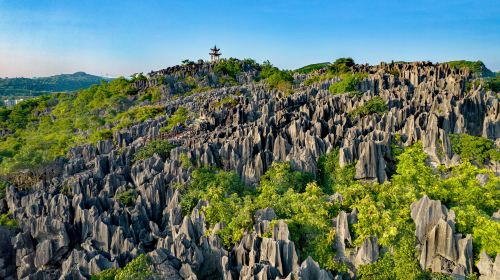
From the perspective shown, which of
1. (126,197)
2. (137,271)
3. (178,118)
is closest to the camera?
(137,271)

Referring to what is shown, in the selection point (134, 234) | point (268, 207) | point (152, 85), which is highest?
point (152, 85)

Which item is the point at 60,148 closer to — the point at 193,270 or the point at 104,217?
the point at 104,217

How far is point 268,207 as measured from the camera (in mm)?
24188

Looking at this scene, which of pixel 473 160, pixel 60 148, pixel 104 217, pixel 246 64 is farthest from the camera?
pixel 246 64

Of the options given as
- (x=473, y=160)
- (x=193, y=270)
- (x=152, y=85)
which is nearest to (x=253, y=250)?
(x=193, y=270)

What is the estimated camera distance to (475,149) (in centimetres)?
3053

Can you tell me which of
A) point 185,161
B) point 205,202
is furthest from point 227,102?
point 205,202

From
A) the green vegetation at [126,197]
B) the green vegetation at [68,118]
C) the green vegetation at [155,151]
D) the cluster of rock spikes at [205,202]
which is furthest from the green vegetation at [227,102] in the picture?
the green vegetation at [126,197]

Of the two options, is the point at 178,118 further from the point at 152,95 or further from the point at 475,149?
the point at 475,149

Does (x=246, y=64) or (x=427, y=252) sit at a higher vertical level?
(x=246, y=64)

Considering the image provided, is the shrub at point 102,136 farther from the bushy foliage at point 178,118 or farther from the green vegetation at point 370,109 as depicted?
the green vegetation at point 370,109

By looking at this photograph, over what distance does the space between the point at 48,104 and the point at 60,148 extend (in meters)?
49.7

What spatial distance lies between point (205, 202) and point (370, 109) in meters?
21.5

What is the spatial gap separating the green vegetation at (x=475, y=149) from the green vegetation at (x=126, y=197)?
79.9 feet
